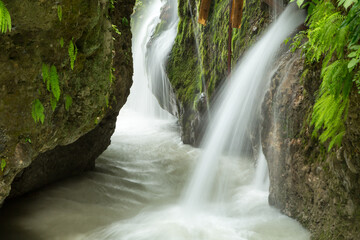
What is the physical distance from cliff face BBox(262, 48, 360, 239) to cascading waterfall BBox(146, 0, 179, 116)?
763 cm

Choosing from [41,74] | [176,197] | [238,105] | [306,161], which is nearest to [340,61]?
[306,161]

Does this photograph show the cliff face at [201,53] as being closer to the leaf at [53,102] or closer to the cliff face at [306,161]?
the cliff face at [306,161]

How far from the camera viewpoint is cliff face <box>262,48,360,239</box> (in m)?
3.32

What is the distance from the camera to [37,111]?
3.54 metres

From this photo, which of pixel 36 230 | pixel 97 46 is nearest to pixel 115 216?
pixel 36 230

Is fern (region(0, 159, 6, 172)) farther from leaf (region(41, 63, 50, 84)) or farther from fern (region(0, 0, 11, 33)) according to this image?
fern (region(0, 0, 11, 33))

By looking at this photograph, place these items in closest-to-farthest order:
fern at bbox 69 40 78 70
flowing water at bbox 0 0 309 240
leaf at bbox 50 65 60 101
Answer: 1. leaf at bbox 50 65 60 101
2. fern at bbox 69 40 78 70
3. flowing water at bbox 0 0 309 240

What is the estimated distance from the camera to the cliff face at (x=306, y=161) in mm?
3316

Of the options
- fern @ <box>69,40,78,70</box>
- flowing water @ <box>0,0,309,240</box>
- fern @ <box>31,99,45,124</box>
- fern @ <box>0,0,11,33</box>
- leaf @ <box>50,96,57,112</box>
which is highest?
fern @ <box>0,0,11,33</box>

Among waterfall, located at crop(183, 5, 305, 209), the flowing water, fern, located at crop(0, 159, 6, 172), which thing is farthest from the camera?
waterfall, located at crop(183, 5, 305, 209)

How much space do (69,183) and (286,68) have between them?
5.34m

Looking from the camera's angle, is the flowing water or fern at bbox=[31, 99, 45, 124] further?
the flowing water

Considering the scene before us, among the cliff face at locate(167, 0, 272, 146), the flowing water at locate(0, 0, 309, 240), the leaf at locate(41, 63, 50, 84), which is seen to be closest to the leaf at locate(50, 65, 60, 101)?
the leaf at locate(41, 63, 50, 84)

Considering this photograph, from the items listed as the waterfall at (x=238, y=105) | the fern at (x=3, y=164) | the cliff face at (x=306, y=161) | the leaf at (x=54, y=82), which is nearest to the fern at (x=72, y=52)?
the leaf at (x=54, y=82)
